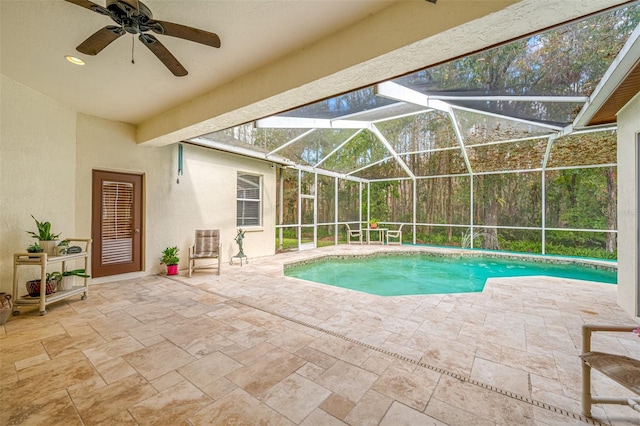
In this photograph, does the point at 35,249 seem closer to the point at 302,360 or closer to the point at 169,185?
the point at 169,185

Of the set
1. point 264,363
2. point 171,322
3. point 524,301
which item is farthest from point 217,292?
point 524,301

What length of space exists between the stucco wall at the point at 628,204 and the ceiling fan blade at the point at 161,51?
16.7 feet

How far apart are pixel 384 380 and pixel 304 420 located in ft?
2.27

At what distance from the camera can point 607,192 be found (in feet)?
24.9

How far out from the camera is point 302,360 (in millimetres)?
2217

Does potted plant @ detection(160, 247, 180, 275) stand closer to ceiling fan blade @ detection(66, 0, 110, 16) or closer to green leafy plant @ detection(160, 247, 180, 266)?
green leafy plant @ detection(160, 247, 180, 266)

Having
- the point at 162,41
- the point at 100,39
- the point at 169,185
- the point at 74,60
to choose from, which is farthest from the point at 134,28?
the point at 169,185

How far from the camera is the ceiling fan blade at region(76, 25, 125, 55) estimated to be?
1.94 meters

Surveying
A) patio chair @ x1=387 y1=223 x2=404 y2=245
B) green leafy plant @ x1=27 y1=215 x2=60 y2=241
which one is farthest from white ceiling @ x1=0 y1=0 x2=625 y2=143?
patio chair @ x1=387 y1=223 x2=404 y2=245

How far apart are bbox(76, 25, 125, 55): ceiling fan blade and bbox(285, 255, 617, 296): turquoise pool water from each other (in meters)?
4.79

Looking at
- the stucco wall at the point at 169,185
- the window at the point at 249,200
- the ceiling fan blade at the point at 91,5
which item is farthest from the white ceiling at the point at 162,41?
the window at the point at 249,200

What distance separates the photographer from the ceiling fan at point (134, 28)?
171cm

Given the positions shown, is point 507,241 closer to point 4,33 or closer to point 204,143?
point 204,143

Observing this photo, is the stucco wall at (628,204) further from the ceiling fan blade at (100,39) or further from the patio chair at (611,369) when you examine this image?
the ceiling fan blade at (100,39)
